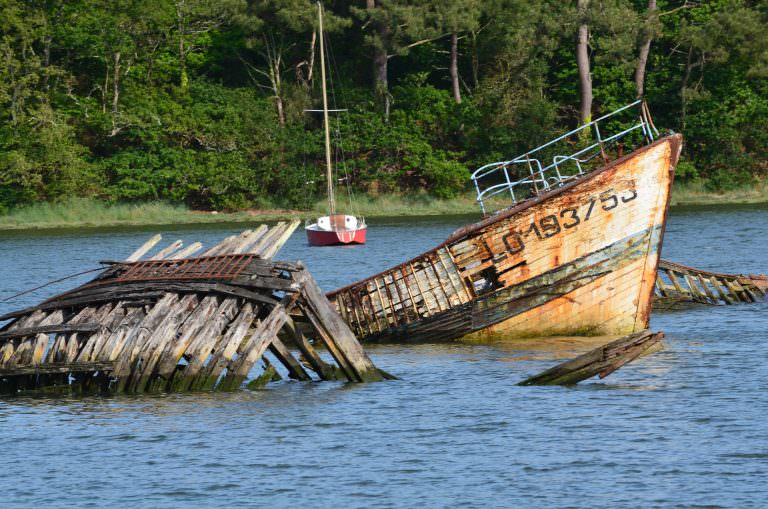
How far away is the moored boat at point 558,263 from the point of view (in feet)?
86.3

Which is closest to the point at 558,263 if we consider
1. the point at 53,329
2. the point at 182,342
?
the point at 182,342

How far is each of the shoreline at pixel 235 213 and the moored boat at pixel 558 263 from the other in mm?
43953

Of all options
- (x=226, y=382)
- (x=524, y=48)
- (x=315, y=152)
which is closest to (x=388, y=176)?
(x=315, y=152)

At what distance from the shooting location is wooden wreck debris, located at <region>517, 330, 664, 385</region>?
2022 cm

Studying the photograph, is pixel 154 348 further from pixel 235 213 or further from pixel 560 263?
pixel 235 213

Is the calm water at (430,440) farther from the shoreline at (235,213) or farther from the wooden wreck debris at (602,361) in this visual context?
the shoreline at (235,213)

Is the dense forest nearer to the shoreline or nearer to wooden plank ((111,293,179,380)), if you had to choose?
the shoreline

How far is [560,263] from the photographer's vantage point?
87.0ft

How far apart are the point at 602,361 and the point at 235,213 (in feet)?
174

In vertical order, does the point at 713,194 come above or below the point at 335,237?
above

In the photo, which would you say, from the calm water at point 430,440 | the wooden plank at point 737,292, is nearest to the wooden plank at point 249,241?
the calm water at point 430,440

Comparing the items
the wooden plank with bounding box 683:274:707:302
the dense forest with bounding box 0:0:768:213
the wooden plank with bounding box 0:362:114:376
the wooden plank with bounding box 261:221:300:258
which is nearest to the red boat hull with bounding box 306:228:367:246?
the dense forest with bounding box 0:0:768:213

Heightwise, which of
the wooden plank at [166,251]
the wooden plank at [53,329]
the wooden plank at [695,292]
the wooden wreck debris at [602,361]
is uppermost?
the wooden plank at [166,251]

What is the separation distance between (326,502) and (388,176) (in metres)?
59.3
